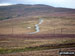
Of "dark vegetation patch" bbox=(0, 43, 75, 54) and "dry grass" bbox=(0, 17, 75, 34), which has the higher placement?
"dark vegetation patch" bbox=(0, 43, 75, 54)

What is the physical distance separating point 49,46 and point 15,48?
9.38 metres

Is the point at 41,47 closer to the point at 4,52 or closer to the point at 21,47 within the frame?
the point at 21,47

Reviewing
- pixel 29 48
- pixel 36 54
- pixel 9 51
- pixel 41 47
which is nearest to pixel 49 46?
pixel 41 47

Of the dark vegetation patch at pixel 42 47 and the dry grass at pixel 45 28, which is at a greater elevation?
the dark vegetation patch at pixel 42 47

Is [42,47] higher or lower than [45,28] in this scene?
higher

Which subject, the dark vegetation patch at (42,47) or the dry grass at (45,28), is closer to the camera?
the dark vegetation patch at (42,47)

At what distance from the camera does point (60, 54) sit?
3158 cm

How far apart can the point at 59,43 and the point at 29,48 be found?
9.48 metres

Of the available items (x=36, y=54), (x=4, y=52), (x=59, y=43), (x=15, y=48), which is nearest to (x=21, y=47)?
(x=15, y=48)

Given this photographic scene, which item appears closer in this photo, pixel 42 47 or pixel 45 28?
pixel 42 47

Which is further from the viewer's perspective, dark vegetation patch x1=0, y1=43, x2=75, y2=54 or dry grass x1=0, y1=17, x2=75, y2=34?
dry grass x1=0, y1=17, x2=75, y2=34

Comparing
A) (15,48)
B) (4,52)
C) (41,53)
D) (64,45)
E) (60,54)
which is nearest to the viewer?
Answer: (60,54)

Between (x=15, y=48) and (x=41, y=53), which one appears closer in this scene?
(x=41, y=53)

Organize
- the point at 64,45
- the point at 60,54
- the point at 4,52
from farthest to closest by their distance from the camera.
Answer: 1. the point at 64,45
2. the point at 4,52
3. the point at 60,54
